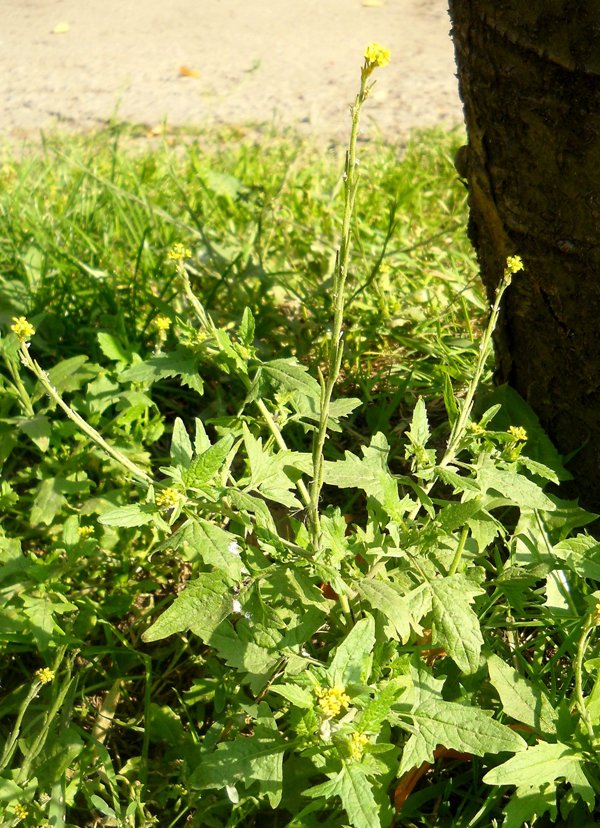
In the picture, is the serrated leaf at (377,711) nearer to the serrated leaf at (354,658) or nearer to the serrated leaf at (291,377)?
the serrated leaf at (354,658)

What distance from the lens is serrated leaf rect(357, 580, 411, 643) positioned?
1.54 meters

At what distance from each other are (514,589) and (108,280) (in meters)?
1.78

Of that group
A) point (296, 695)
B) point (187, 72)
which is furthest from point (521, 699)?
point (187, 72)

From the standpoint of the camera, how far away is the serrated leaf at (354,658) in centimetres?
150

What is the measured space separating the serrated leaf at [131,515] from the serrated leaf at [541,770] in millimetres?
705

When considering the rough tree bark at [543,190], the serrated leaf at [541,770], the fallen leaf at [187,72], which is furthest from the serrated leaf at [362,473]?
the fallen leaf at [187,72]

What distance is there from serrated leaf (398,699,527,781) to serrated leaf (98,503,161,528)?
0.57 meters

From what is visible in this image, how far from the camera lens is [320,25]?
5.79 meters

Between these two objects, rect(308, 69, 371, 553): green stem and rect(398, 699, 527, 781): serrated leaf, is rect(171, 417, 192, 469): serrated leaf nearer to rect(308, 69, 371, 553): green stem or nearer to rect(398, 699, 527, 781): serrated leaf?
rect(308, 69, 371, 553): green stem

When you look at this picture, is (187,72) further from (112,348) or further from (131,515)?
(131,515)

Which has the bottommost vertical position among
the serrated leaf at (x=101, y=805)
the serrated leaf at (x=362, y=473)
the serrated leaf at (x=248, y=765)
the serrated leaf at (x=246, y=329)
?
the serrated leaf at (x=101, y=805)

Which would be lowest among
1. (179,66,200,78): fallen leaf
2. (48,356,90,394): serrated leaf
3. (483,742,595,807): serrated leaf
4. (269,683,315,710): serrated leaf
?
(483,742,595,807): serrated leaf

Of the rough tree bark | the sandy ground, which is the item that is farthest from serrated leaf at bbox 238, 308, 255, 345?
the sandy ground

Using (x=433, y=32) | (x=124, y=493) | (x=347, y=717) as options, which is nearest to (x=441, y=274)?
(x=124, y=493)
